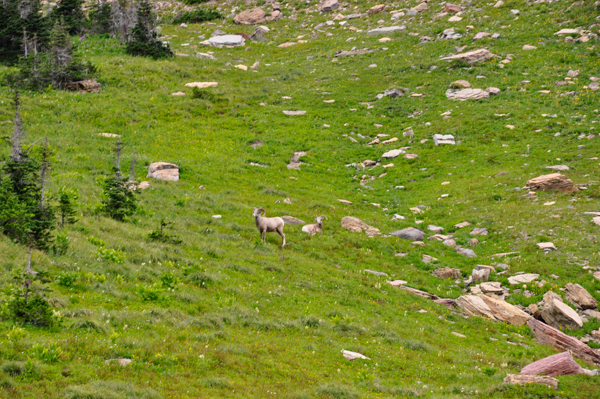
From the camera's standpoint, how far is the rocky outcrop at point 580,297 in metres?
19.3

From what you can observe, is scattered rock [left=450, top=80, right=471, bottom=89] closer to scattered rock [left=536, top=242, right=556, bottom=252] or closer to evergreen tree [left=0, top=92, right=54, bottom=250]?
scattered rock [left=536, top=242, right=556, bottom=252]

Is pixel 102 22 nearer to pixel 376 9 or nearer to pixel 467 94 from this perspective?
pixel 376 9

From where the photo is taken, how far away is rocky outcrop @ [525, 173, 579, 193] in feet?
91.6

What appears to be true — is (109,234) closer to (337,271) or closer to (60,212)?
(60,212)

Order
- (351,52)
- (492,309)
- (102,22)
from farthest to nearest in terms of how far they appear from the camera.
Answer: (102,22) < (351,52) < (492,309)

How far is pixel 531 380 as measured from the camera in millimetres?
12891

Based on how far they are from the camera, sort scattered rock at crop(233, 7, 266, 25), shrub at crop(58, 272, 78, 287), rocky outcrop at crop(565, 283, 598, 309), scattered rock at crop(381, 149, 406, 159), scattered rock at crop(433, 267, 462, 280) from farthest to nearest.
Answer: scattered rock at crop(233, 7, 266, 25), scattered rock at crop(381, 149, 406, 159), scattered rock at crop(433, 267, 462, 280), rocky outcrop at crop(565, 283, 598, 309), shrub at crop(58, 272, 78, 287)

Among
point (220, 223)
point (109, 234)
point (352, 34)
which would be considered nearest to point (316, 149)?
point (220, 223)

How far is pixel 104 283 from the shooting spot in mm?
14188

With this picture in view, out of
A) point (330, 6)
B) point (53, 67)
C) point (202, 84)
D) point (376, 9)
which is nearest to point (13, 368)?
point (53, 67)

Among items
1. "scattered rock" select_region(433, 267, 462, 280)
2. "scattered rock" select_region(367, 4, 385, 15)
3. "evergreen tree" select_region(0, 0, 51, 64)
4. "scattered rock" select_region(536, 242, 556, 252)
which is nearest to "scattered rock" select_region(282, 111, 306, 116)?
"evergreen tree" select_region(0, 0, 51, 64)

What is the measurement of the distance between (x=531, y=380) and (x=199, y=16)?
78408 mm

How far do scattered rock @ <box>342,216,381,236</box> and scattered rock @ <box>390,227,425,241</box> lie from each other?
1228mm

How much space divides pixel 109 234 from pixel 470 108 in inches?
1390
